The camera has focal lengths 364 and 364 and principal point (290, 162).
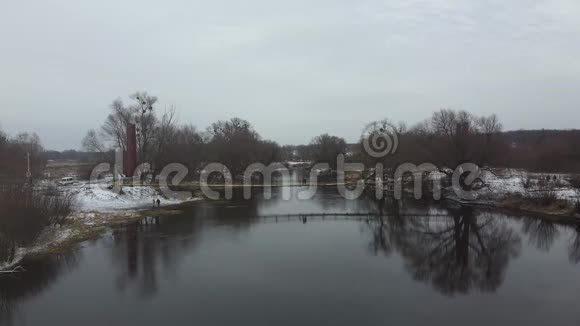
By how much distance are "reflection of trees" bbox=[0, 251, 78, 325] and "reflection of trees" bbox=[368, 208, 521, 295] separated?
1350 cm

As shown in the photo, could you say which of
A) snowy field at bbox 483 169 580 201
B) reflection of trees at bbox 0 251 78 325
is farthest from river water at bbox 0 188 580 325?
snowy field at bbox 483 169 580 201

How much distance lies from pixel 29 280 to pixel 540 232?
83.6ft

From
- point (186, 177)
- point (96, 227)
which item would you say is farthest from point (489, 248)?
point (186, 177)

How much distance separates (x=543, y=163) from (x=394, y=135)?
19364 mm

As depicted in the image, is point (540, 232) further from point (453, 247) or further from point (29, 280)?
point (29, 280)

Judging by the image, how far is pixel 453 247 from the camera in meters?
18.2

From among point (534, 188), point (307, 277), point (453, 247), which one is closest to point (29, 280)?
point (307, 277)

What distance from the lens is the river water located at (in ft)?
35.1

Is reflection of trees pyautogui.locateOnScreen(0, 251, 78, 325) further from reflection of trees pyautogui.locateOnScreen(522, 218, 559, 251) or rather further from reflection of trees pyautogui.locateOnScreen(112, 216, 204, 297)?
reflection of trees pyautogui.locateOnScreen(522, 218, 559, 251)

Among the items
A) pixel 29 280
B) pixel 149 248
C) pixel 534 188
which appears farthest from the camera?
pixel 534 188

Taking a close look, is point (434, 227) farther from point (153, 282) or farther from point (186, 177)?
point (186, 177)

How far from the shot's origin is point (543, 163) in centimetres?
4812

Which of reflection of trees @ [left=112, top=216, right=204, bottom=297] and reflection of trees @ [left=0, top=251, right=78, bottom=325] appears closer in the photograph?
reflection of trees @ [left=0, top=251, right=78, bottom=325]

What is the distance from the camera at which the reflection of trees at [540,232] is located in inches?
742
